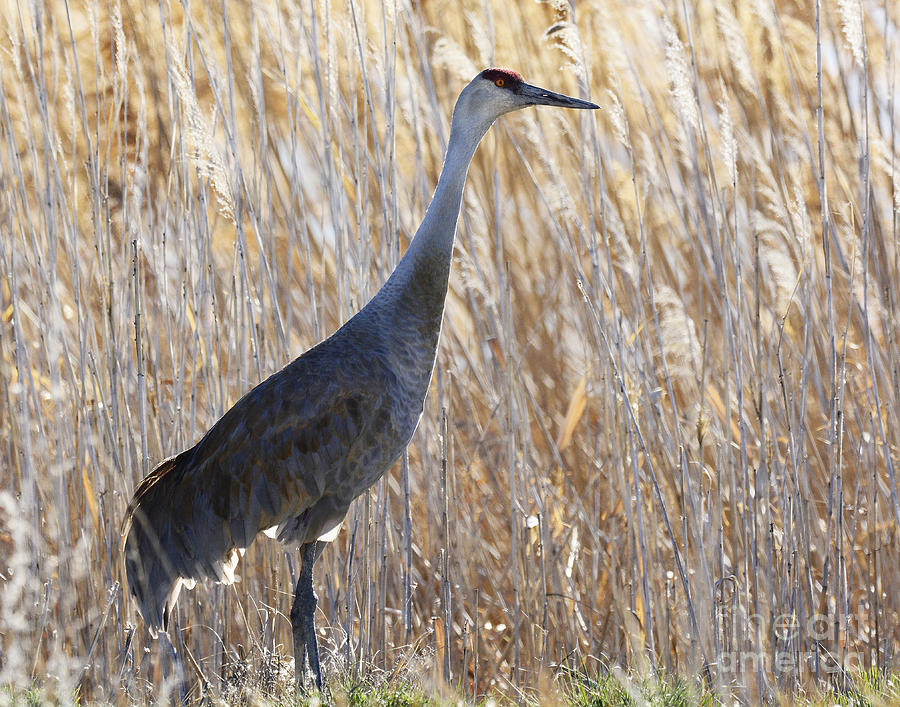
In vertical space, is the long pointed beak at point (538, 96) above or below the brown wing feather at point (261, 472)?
above

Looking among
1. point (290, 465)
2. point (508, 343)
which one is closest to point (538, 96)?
point (508, 343)

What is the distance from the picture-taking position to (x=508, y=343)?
3064 millimetres

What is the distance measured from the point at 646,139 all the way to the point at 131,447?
1.69m

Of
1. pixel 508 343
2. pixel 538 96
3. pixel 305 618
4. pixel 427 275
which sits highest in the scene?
pixel 538 96

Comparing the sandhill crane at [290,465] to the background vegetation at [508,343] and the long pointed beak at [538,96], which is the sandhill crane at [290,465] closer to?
the long pointed beak at [538,96]

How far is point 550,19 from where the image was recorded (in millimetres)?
3816

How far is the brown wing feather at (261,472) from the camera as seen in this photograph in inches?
108

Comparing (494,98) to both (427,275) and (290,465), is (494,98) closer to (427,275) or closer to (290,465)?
(427,275)

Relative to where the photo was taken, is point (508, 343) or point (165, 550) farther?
point (508, 343)

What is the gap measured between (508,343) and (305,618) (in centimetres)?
91

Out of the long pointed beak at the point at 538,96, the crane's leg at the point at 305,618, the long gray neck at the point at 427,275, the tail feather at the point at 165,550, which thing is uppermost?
the long pointed beak at the point at 538,96

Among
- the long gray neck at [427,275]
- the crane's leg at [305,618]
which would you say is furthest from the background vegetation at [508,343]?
the long gray neck at [427,275]

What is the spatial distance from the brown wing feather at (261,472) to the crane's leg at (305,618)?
145mm

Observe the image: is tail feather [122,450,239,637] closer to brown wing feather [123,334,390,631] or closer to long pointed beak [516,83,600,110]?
brown wing feather [123,334,390,631]
